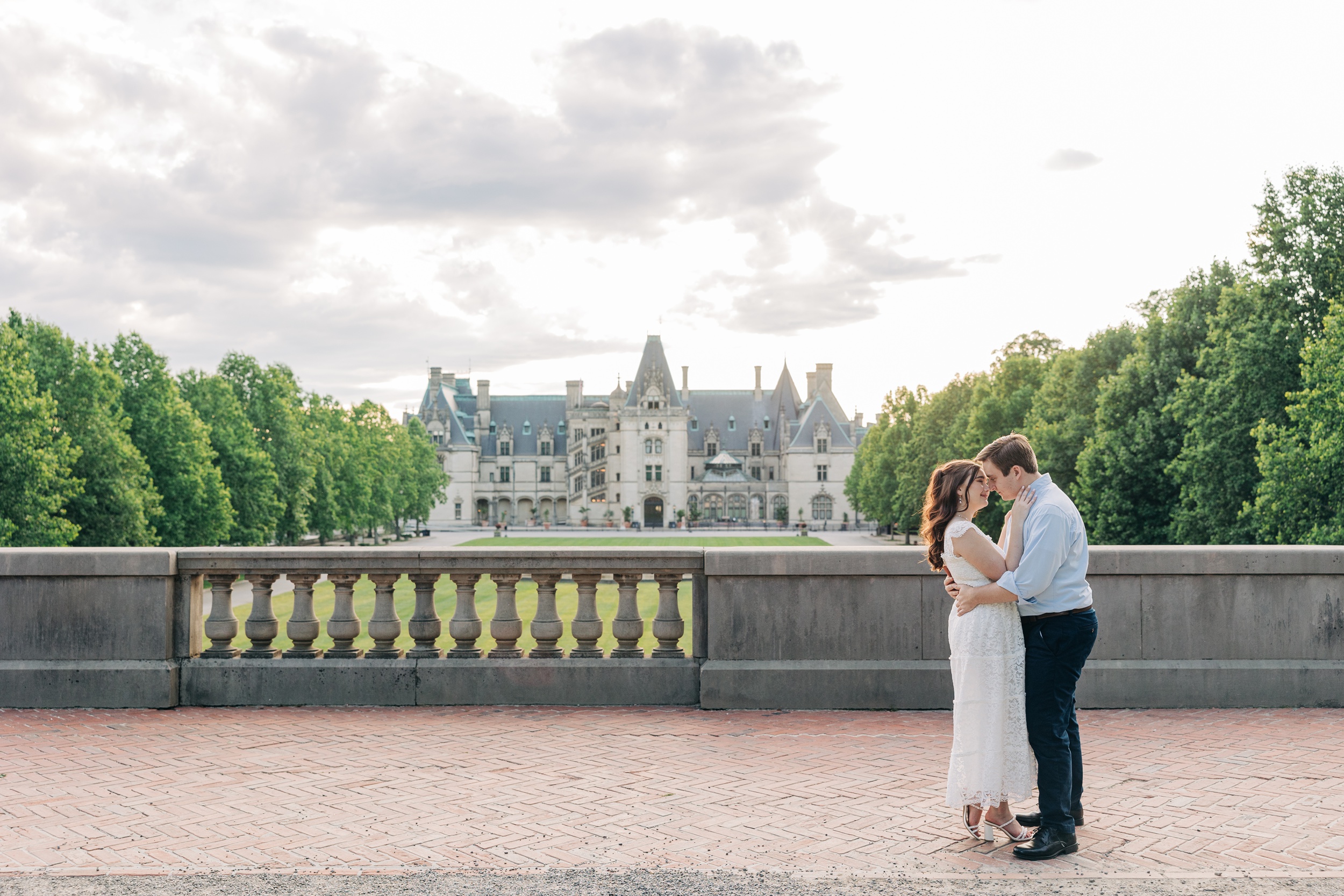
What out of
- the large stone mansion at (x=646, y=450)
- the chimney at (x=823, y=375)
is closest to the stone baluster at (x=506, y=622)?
the large stone mansion at (x=646, y=450)

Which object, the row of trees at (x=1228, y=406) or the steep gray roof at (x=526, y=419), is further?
the steep gray roof at (x=526, y=419)

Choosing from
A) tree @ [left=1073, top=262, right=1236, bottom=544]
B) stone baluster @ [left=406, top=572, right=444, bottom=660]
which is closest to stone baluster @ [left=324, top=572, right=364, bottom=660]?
stone baluster @ [left=406, top=572, right=444, bottom=660]

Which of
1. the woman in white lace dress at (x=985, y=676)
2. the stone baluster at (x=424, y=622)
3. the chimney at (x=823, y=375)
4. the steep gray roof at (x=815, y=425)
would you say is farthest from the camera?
the chimney at (x=823, y=375)

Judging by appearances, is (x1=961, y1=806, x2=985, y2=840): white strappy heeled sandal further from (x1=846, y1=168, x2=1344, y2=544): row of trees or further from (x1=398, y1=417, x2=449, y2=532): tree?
(x1=398, y1=417, x2=449, y2=532): tree

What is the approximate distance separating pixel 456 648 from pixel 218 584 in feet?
6.34

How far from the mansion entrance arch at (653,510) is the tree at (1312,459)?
86.9m

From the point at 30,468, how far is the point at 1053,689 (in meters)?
31.9

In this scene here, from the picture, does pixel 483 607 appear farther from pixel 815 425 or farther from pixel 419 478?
pixel 815 425

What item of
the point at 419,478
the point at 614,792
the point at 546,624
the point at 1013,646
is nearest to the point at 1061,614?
the point at 1013,646

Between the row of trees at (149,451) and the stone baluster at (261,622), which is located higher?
the row of trees at (149,451)

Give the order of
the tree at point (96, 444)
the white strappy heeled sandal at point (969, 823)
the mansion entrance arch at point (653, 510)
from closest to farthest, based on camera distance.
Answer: the white strappy heeled sandal at point (969, 823) < the tree at point (96, 444) < the mansion entrance arch at point (653, 510)

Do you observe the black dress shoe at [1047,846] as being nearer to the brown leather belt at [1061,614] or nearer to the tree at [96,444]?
the brown leather belt at [1061,614]

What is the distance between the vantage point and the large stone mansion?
111938 millimetres

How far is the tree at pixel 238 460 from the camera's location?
140ft
